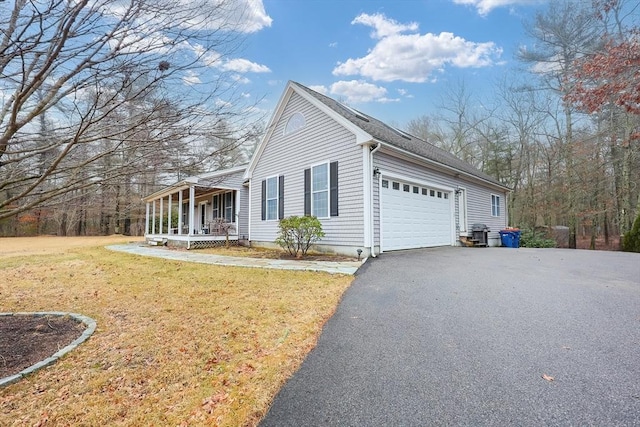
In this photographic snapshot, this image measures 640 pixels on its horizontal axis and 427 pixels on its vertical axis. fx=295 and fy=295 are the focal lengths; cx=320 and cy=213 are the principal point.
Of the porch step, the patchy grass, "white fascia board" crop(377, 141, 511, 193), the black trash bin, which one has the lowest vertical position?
the patchy grass

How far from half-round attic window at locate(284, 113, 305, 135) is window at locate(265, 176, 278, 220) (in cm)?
→ 185

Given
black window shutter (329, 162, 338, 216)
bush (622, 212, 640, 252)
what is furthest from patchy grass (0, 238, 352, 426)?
bush (622, 212, 640, 252)

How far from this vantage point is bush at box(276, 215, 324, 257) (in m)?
8.53

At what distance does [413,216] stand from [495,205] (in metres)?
8.19

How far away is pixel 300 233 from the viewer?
866 cm

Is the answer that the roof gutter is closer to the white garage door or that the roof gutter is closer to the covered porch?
the white garage door

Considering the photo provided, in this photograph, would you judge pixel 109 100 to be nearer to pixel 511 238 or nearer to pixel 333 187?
pixel 333 187

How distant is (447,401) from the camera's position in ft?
6.50

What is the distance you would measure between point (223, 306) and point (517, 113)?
911 inches

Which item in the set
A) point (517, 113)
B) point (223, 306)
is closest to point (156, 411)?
point (223, 306)

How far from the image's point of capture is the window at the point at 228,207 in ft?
48.7

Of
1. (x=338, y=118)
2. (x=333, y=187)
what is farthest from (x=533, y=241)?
(x=338, y=118)

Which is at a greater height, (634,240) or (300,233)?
(300,233)

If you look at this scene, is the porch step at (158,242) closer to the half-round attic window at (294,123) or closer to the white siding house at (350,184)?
the white siding house at (350,184)
